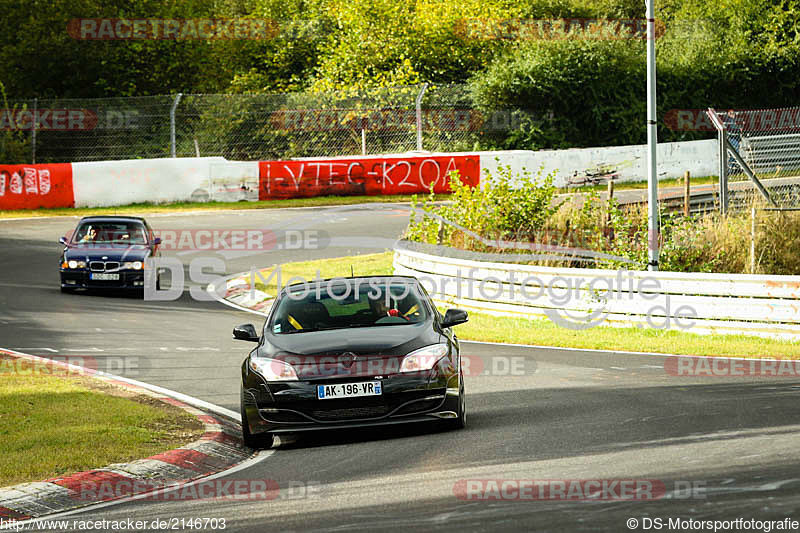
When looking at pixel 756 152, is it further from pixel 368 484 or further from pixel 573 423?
pixel 368 484

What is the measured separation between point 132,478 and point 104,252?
14.2 metres

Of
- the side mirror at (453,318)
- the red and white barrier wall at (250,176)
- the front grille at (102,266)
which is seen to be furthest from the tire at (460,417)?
the red and white barrier wall at (250,176)

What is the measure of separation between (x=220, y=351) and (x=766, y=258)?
9429 millimetres

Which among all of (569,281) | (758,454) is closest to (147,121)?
(569,281)

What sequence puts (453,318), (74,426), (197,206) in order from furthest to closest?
(197,206)
(453,318)
(74,426)

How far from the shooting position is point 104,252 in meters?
22.1

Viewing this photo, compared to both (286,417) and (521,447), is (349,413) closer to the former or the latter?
(286,417)

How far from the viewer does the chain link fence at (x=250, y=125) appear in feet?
119

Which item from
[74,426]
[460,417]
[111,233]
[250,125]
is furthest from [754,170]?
[74,426]

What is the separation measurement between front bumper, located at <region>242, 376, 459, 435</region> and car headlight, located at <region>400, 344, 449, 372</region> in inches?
4.3

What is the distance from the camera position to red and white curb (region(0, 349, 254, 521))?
7855 mm

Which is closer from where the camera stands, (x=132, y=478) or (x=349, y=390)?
(x=132, y=478)

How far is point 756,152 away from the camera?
90.1 ft

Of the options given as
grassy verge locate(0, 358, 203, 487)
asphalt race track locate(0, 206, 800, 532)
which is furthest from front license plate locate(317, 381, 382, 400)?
grassy verge locate(0, 358, 203, 487)
